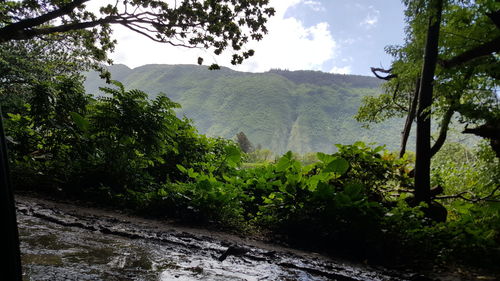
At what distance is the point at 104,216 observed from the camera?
4.83 m

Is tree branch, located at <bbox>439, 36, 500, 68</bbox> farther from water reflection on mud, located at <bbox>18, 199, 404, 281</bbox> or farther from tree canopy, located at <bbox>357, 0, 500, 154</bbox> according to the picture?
water reflection on mud, located at <bbox>18, 199, 404, 281</bbox>

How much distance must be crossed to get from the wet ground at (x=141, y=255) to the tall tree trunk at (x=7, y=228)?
1.60 m

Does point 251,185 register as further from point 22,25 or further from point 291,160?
point 22,25

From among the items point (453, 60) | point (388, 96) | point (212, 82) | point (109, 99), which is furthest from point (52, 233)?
point (212, 82)

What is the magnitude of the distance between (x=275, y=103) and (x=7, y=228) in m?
159

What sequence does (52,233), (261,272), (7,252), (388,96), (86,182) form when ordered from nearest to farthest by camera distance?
(7,252), (261,272), (52,233), (86,182), (388,96)

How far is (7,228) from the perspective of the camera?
31.6 inches

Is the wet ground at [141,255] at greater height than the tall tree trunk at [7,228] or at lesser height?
lesser

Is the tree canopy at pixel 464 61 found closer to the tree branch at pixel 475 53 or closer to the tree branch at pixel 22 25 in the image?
the tree branch at pixel 475 53

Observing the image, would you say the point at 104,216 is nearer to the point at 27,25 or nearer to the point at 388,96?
the point at 27,25

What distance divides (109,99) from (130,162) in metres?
1.33

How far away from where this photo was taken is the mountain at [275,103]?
137m

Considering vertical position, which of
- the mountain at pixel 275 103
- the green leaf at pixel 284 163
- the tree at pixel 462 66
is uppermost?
the mountain at pixel 275 103

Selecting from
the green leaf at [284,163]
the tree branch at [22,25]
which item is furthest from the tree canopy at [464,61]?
the tree branch at [22,25]
